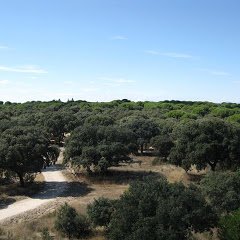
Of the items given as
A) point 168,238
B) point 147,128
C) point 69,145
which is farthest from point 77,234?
point 147,128

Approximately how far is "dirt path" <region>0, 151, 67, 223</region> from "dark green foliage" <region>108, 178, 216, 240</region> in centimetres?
1378

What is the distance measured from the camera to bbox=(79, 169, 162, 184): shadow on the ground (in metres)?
52.1

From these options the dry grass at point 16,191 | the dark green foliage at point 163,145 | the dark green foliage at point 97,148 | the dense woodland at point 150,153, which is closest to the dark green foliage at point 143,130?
the dense woodland at point 150,153

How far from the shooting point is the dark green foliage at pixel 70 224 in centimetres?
3269

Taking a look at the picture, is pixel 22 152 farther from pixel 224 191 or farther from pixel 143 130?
pixel 143 130

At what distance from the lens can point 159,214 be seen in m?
27.3

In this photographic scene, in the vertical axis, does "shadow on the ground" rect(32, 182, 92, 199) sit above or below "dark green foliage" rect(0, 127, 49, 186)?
below

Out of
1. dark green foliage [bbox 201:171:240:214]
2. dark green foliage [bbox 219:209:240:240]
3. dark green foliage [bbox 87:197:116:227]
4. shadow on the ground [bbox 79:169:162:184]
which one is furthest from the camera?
shadow on the ground [bbox 79:169:162:184]

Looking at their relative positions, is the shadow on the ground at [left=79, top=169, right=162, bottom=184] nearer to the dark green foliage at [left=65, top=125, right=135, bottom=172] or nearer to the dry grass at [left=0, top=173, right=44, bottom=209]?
the dark green foliage at [left=65, top=125, right=135, bottom=172]

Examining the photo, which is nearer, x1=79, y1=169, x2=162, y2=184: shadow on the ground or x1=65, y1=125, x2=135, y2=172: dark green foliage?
x1=79, y1=169, x2=162, y2=184: shadow on the ground

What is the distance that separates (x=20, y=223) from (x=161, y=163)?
1231 inches

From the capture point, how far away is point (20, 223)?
36.3 meters

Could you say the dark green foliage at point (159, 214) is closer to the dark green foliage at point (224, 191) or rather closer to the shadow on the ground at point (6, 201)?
the dark green foliage at point (224, 191)

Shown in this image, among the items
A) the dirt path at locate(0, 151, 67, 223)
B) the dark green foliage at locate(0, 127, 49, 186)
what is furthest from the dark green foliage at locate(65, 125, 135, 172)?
the dark green foliage at locate(0, 127, 49, 186)
